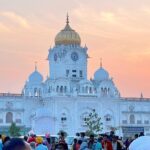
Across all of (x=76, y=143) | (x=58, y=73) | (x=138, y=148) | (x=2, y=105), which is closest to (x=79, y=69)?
(x=58, y=73)

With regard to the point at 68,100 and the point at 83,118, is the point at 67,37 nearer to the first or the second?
the point at 68,100

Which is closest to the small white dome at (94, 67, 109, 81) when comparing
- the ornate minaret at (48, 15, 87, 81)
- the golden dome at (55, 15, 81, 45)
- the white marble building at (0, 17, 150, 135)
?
the white marble building at (0, 17, 150, 135)

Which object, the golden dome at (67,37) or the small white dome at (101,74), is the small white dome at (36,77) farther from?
the small white dome at (101,74)

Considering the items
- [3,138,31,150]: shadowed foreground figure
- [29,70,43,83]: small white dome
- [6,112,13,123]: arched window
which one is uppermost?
[29,70,43,83]: small white dome

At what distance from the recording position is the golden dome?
83500mm

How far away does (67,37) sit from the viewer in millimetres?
83688

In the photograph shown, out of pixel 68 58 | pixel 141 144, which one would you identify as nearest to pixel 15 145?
pixel 141 144

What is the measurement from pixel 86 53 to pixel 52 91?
24.5 feet

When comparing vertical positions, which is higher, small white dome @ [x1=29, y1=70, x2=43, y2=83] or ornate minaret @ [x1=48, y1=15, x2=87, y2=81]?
ornate minaret @ [x1=48, y1=15, x2=87, y2=81]

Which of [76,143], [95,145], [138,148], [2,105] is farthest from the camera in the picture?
[2,105]

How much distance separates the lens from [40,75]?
282 feet

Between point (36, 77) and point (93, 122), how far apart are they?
13.3 metres

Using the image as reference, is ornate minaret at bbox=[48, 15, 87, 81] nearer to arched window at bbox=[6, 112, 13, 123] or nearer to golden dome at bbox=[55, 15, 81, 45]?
golden dome at bbox=[55, 15, 81, 45]

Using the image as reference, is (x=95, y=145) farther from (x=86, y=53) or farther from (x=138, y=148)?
(x=86, y=53)
